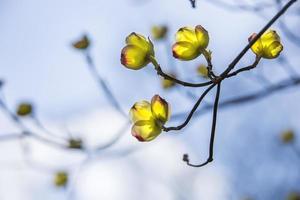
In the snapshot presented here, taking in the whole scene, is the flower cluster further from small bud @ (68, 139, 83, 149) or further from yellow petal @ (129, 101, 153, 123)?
small bud @ (68, 139, 83, 149)

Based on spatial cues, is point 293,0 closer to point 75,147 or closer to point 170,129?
point 170,129

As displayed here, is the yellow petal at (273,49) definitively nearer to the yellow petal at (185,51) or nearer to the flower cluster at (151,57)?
the flower cluster at (151,57)

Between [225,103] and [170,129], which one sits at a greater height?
[170,129]

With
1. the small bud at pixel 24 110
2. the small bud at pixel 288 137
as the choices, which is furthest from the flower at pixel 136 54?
the small bud at pixel 288 137

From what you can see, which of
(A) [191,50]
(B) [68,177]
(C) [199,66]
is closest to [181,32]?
(A) [191,50]

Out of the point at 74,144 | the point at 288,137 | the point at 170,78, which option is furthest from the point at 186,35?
the point at 288,137

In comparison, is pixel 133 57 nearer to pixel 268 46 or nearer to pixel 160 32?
pixel 268 46
